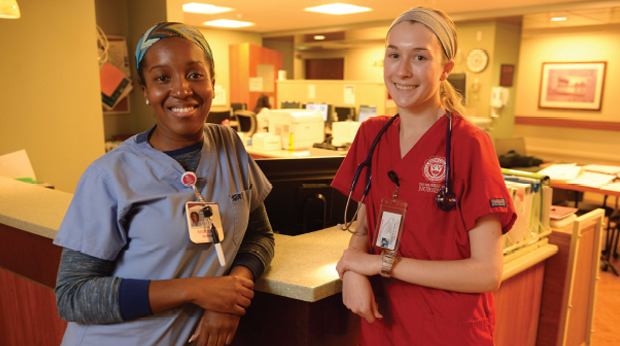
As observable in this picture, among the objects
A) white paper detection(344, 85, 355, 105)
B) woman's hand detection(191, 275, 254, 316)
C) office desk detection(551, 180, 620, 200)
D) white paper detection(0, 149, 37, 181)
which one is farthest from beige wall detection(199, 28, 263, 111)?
woman's hand detection(191, 275, 254, 316)

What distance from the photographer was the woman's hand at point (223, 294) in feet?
3.12

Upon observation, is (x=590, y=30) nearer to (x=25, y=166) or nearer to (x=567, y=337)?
(x=567, y=337)

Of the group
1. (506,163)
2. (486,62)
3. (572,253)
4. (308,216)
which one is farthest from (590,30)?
(308,216)

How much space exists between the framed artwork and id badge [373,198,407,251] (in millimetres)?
7707

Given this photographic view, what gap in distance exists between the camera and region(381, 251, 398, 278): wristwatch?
3.47 feet

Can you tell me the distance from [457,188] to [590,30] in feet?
25.9

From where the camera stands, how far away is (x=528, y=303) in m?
2.10

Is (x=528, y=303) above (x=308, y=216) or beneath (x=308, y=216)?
beneath

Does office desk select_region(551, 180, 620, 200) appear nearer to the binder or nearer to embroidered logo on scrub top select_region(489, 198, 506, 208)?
the binder

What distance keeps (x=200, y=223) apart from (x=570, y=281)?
1.92 metres

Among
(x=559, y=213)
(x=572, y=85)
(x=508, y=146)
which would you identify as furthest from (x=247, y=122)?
(x=572, y=85)

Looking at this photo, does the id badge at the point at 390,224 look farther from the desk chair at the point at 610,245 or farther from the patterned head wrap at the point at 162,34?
the desk chair at the point at 610,245

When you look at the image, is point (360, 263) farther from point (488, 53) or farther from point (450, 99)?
point (488, 53)

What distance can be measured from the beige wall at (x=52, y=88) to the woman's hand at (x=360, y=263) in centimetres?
258
